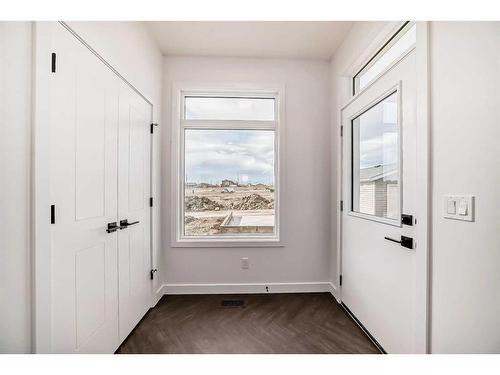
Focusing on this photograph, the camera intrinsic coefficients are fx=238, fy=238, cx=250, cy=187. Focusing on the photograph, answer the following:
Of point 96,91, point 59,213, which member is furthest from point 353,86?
point 59,213

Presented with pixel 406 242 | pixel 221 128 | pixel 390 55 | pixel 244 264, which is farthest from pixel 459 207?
pixel 221 128

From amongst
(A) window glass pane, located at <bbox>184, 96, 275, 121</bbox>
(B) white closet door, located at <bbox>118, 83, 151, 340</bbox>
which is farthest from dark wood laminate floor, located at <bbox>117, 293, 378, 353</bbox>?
(A) window glass pane, located at <bbox>184, 96, 275, 121</bbox>

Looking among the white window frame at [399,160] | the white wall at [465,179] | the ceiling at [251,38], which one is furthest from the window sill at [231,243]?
the ceiling at [251,38]

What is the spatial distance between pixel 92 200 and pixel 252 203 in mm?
1696

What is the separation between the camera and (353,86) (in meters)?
2.42

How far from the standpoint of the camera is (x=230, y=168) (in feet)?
9.19

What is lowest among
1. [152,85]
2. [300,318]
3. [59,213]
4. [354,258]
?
[300,318]

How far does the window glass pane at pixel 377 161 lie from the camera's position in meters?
1.68

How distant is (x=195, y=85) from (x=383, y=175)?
2.11 meters

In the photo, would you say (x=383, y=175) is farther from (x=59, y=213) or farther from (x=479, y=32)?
(x=59, y=213)

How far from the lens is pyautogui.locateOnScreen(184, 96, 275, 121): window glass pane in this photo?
108 inches

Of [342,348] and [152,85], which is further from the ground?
[152,85]

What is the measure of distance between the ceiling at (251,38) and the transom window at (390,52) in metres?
0.46
